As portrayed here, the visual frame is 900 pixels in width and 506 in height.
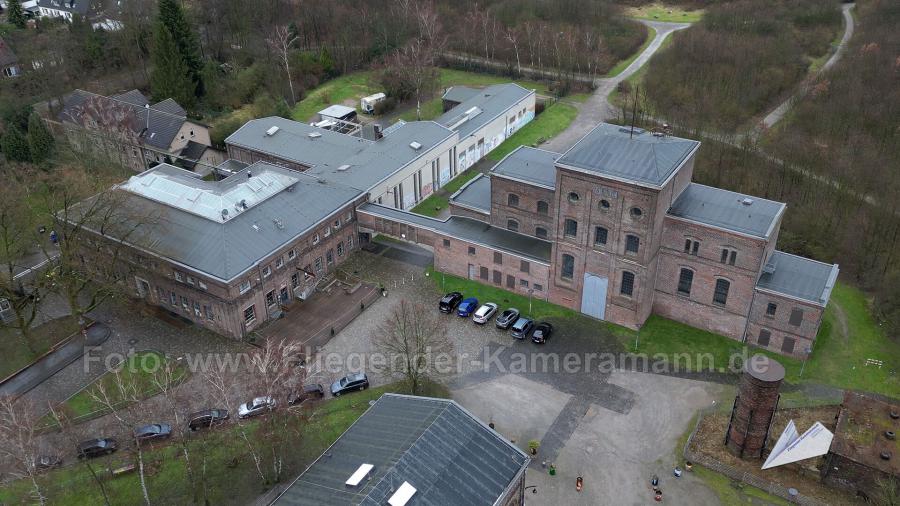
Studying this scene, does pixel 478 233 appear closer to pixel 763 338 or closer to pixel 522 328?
pixel 522 328

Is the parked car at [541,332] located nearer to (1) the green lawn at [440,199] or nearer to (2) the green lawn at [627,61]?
(1) the green lawn at [440,199]

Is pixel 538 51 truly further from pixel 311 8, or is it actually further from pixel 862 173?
pixel 862 173

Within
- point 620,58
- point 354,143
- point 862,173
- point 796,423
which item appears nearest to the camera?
point 796,423

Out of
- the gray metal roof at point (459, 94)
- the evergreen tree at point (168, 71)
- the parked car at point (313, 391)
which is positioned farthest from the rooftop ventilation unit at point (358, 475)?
the evergreen tree at point (168, 71)

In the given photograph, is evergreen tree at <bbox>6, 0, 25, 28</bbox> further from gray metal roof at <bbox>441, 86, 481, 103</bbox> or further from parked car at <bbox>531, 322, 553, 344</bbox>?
parked car at <bbox>531, 322, 553, 344</bbox>

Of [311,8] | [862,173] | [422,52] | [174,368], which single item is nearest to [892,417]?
[862,173]

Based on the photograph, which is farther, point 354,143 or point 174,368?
point 354,143

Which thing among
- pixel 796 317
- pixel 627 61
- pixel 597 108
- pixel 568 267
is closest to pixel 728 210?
pixel 796 317
